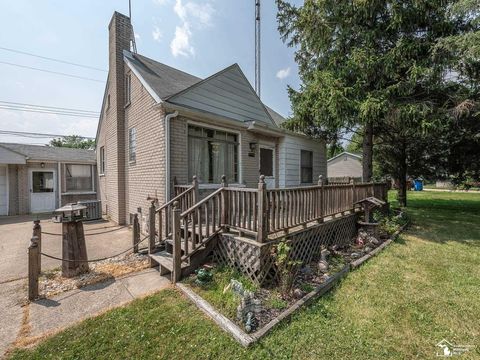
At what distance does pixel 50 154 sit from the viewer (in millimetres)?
12648

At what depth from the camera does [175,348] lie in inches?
101

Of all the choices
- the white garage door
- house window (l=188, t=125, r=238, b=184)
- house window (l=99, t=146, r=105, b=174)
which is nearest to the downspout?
house window (l=188, t=125, r=238, b=184)

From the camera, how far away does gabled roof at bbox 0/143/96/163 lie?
11.8 m

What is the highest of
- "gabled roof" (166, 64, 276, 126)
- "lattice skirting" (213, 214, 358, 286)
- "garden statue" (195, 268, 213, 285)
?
"gabled roof" (166, 64, 276, 126)

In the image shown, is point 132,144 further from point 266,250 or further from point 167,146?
point 266,250

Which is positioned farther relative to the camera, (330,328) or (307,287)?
(307,287)

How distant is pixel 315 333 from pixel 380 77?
27.4 ft

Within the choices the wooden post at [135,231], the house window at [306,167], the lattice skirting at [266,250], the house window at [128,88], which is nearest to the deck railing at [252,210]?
the lattice skirting at [266,250]

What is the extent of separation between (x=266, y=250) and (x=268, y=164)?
570 cm

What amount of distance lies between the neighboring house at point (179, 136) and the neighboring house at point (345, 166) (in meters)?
21.3

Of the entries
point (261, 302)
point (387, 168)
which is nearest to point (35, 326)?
point (261, 302)

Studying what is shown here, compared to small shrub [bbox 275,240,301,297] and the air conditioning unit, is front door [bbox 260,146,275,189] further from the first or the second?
the air conditioning unit

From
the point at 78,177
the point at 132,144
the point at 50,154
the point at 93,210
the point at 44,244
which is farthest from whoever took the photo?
the point at 78,177

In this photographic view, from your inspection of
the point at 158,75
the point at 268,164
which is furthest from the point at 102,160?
the point at 268,164
